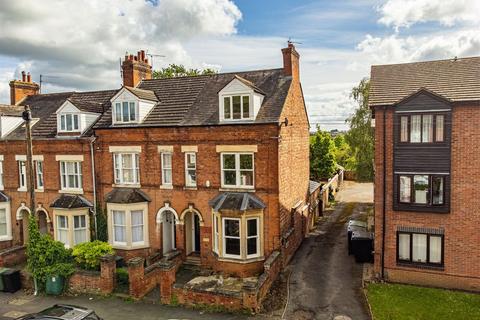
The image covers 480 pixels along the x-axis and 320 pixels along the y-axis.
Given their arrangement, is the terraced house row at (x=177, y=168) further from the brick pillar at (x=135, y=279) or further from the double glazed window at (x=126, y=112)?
the brick pillar at (x=135, y=279)

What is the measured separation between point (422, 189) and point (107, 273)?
15.4 metres

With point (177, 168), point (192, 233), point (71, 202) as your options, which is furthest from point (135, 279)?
point (71, 202)

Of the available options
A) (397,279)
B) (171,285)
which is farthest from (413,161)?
(171,285)

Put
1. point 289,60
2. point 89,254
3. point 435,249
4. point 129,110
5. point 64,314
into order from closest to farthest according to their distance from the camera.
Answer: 1. point 64,314
2. point 435,249
3. point 89,254
4. point 289,60
5. point 129,110

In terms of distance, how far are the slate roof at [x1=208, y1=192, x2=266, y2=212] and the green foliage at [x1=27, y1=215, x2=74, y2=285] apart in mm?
8078

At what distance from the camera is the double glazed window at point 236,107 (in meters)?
19.0

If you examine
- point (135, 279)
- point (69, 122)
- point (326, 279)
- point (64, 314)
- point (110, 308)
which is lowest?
point (110, 308)

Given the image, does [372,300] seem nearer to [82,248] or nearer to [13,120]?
[82,248]

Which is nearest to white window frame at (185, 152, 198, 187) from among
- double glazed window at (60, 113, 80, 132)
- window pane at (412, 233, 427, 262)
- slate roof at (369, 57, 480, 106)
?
double glazed window at (60, 113, 80, 132)

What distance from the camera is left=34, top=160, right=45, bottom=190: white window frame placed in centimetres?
2372

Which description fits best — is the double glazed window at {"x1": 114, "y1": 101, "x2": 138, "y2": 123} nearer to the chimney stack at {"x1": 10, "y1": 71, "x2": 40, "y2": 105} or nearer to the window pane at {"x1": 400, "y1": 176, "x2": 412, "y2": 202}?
the chimney stack at {"x1": 10, "y1": 71, "x2": 40, "y2": 105}

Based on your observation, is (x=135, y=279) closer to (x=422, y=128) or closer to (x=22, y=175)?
(x=22, y=175)

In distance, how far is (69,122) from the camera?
2312cm

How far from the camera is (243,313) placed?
14.9 metres
